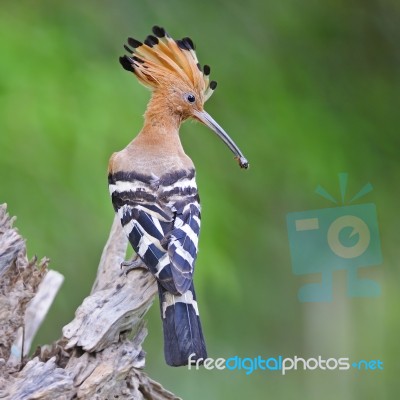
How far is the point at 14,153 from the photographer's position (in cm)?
343

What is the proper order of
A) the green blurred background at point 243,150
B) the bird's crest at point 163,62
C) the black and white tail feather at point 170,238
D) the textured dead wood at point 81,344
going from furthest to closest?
the green blurred background at point 243,150, the bird's crest at point 163,62, the black and white tail feather at point 170,238, the textured dead wood at point 81,344

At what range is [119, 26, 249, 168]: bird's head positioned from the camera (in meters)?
3.07

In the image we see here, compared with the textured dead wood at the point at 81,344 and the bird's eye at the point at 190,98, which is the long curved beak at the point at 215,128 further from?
the textured dead wood at the point at 81,344

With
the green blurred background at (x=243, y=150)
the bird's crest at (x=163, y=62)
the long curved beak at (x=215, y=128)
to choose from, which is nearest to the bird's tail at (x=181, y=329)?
the long curved beak at (x=215, y=128)

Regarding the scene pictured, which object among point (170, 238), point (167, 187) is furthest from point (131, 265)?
point (167, 187)

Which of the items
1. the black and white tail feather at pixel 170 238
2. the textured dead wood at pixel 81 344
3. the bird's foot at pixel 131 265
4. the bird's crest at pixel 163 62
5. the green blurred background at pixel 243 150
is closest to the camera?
the textured dead wood at pixel 81 344

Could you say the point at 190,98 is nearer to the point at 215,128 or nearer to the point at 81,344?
the point at 215,128

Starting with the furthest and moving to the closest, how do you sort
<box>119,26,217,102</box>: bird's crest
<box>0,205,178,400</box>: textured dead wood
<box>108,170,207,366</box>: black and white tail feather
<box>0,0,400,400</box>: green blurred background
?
<box>0,0,400,400</box>: green blurred background → <box>119,26,217,102</box>: bird's crest → <box>108,170,207,366</box>: black and white tail feather → <box>0,205,178,400</box>: textured dead wood

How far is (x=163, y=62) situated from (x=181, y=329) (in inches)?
41.3

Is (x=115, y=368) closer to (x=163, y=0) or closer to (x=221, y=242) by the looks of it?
(x=221, y=242)

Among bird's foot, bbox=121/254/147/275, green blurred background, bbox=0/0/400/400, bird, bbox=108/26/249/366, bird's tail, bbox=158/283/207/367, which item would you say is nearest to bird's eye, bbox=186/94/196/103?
bird, bbox=108/26/249/366

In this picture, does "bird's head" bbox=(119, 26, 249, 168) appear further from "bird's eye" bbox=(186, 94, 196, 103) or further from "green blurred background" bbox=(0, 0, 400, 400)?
"green blurred background" bbox=(0, 0, 400, 400)

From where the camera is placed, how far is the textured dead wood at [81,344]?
2289 millimetres

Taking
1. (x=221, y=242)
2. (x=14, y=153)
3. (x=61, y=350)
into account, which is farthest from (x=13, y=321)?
(x=221, y=242)
